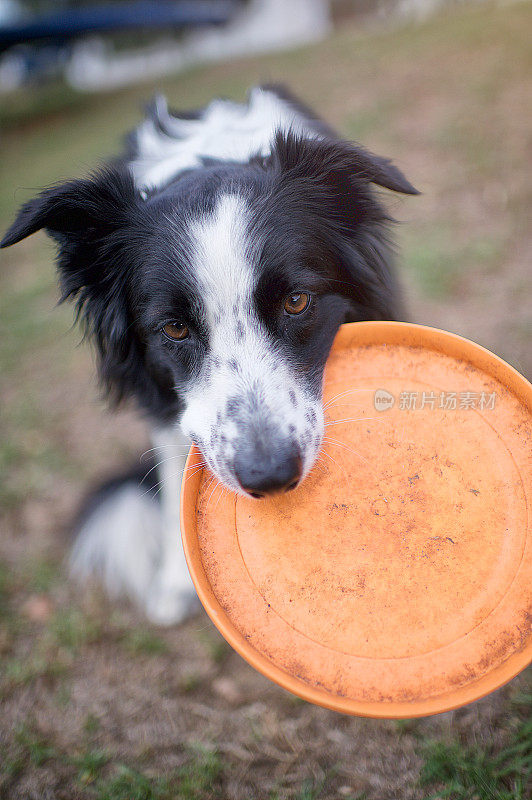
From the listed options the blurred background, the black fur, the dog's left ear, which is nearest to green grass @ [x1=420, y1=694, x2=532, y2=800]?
the blurred background

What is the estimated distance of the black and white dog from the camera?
6.21 ft

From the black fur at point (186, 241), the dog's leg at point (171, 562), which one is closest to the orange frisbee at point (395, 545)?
the black fur at point (186, 241)

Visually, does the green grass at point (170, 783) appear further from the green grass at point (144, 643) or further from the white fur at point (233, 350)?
the white fur at point (233, 350)

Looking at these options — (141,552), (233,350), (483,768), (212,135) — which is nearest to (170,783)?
(141,552)

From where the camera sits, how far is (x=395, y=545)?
1804mm

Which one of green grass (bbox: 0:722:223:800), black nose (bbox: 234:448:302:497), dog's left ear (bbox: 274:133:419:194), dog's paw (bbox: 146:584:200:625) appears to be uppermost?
dog's left ear (bbox: 274:133:419:194)

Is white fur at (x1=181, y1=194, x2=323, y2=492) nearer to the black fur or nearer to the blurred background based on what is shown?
the black fur

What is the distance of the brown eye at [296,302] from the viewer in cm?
203

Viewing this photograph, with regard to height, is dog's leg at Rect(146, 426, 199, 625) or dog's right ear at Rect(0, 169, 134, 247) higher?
dog's right ear at Rect(0, 169, 134, 247)

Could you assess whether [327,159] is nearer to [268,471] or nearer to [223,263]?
[223,263]

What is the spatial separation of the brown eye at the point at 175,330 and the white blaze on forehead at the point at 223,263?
0.15 metres

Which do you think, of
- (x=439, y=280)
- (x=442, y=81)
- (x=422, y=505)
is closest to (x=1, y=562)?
(x=422, y=505)

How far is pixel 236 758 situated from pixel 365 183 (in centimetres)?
254

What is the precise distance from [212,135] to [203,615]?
255 centimetres
